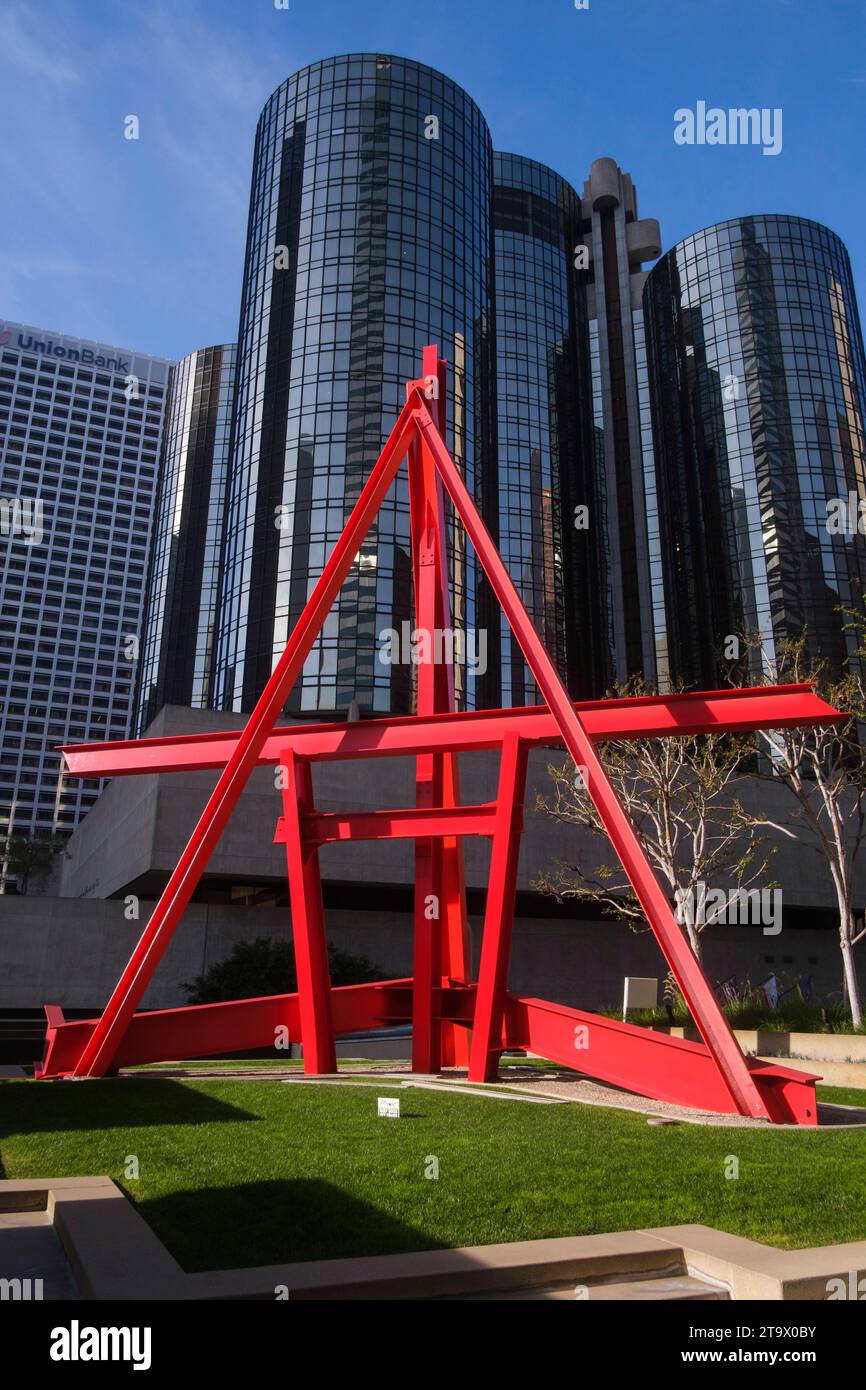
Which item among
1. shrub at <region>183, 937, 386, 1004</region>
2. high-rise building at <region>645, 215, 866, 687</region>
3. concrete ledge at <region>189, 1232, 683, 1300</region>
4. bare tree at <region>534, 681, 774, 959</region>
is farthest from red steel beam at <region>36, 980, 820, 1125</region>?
high-rise building at <region>645, 215, 866, 687</region>

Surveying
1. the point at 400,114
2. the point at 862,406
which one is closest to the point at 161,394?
the point at 400,114

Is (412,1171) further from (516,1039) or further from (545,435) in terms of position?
(545,435)

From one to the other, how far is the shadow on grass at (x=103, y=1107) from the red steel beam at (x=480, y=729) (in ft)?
16.9

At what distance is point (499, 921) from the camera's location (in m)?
14.8

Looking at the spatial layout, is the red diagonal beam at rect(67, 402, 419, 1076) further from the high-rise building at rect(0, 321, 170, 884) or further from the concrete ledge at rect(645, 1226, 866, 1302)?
the high-rise building at rect(0, 321, 170, 884)

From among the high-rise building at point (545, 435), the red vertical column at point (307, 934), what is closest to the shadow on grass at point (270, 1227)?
the red vertical column at point (307, 934)

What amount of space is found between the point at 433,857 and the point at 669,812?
11.7m

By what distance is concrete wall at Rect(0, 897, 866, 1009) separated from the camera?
35469mm

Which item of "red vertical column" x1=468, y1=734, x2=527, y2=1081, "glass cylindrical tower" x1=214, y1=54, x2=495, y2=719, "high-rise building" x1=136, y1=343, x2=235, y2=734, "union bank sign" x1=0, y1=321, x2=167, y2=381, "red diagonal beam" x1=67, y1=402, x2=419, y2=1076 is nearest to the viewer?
"red diagonal beam" x1=67, y1=402, x2=419, y2=1076

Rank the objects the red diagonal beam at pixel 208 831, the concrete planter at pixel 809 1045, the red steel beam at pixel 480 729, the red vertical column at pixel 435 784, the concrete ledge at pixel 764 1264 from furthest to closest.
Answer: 1. the concrete planter at pixel 809 1045
2. the red vertical column at pixel 435 784
3. the red diagonal beam at pixel 208 831
4. the red steel beam at pixel 480 729
5. the concrete ledge at pixel 764 1264

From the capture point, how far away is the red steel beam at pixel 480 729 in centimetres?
1363

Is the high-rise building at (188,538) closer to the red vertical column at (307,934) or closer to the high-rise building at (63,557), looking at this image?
the high-rise building at (63,557)

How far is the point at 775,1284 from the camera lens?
443cm

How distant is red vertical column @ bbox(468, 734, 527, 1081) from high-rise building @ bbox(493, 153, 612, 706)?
4797 centimetres
